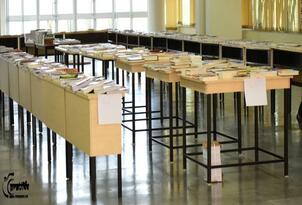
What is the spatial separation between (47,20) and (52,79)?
17.0 metres

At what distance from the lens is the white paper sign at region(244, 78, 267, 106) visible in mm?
6777

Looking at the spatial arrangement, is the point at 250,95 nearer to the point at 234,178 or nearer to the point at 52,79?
the point at 234,178

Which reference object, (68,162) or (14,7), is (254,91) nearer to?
(68,162)

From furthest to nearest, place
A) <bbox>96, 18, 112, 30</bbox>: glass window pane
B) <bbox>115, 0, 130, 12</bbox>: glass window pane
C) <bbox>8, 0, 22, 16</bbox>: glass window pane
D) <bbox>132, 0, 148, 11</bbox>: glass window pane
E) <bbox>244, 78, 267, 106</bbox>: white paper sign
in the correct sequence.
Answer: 1. <bbox>132, 0, 148, 11</bbox>: glass window pane
2. <bbox>115, 0, 130, 12</bbox>: glass window pane
3. <bbox>96, 18, 112, 30</bbox>: glass window pane
4. <bbox>8, 0, 22, 16</bbox>: glass window pane
5. <bbox>244, 78, 267, 106</bbox>: white paper sign

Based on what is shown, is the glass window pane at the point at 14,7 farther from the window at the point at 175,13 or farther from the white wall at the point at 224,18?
the white wall at the point at 224,18

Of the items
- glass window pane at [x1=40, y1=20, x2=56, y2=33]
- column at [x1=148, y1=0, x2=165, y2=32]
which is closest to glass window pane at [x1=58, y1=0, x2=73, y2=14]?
glass window pane at [x1=40, y1=20, x2=56, y2=33]

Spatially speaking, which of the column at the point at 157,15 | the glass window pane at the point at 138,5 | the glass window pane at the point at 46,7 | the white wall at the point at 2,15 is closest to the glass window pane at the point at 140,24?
the glass window pane at the point at 138,5

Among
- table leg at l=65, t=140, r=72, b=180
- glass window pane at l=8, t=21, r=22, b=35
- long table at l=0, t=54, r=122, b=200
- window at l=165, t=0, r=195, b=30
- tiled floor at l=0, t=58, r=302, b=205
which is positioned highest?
window at l=165, t=0, r=195, b=30

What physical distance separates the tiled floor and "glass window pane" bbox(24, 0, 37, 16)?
14.9 metres

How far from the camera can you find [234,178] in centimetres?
699

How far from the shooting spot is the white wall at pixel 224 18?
17.5 meters

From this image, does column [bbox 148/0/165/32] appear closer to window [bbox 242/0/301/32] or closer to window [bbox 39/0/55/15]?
window [bbox 242/0/301/32]

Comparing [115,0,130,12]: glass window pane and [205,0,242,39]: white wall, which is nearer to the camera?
[205,0,242,39]: white wall

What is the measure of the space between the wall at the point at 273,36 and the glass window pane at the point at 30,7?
8.18m
